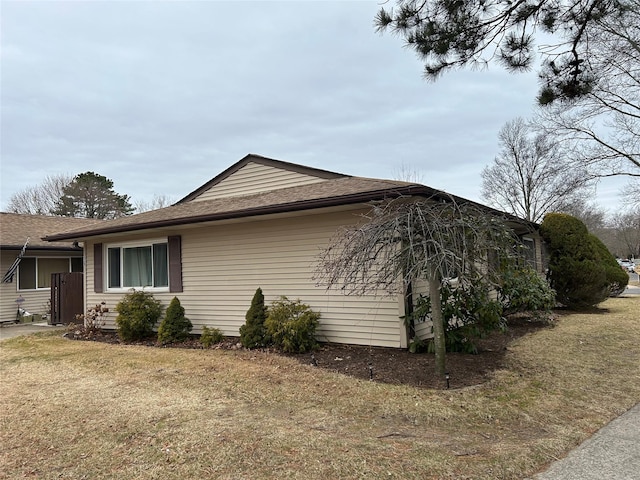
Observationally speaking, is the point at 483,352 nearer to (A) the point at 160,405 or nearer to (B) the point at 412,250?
(B) the point at 412,250

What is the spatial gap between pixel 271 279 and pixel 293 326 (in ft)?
4.45

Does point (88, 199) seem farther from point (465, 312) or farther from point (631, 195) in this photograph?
point (631, 195)

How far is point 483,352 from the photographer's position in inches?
263

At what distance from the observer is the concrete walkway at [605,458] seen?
2927 millimetres

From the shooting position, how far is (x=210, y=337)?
8211 mm

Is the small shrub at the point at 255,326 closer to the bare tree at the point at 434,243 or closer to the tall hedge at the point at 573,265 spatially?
the bare tree at the point at 434,243

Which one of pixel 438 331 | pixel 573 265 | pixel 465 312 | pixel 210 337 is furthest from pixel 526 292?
pixel 210 337

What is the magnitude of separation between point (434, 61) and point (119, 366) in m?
6.30

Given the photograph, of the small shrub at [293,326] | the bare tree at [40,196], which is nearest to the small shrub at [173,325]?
the small shrub at [293,326]

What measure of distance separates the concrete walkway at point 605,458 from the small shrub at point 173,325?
282 inches

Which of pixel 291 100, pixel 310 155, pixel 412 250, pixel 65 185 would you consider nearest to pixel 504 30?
pixel 412 250

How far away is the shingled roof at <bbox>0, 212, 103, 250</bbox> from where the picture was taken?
12.9 metres

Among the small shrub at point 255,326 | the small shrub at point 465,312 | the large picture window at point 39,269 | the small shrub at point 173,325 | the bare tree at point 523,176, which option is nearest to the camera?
the small shrub at point 465,312

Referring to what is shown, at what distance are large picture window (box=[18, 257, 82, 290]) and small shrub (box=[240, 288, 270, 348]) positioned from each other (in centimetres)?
978
